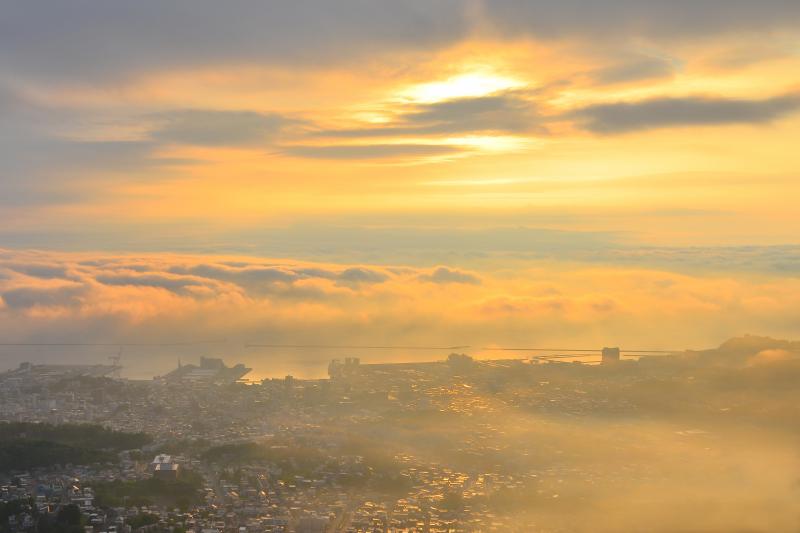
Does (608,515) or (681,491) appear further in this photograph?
(681,491)

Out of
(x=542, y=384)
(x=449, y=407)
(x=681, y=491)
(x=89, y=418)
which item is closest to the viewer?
(x=681, y=491)

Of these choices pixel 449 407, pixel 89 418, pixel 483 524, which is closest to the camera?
pixel 483 524

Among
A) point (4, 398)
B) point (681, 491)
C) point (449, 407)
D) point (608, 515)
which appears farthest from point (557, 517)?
point (4, 398)

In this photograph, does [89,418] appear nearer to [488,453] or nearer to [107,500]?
[107,500]

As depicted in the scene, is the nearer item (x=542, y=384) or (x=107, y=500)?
(x=107, y=500)

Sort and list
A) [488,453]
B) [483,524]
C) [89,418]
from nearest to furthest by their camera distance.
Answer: [483,524], [488,453], [89,418]

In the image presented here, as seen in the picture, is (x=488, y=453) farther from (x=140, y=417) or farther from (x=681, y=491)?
(x=140, y=417)

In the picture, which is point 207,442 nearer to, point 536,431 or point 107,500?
point 107,500

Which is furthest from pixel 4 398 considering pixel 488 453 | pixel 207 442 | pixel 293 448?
pixel 488 453

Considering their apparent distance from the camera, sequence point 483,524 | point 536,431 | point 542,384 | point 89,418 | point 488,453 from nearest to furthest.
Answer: point 483,524 → point 488,453 → point 536,431 → point 89,418 → point 542,384
